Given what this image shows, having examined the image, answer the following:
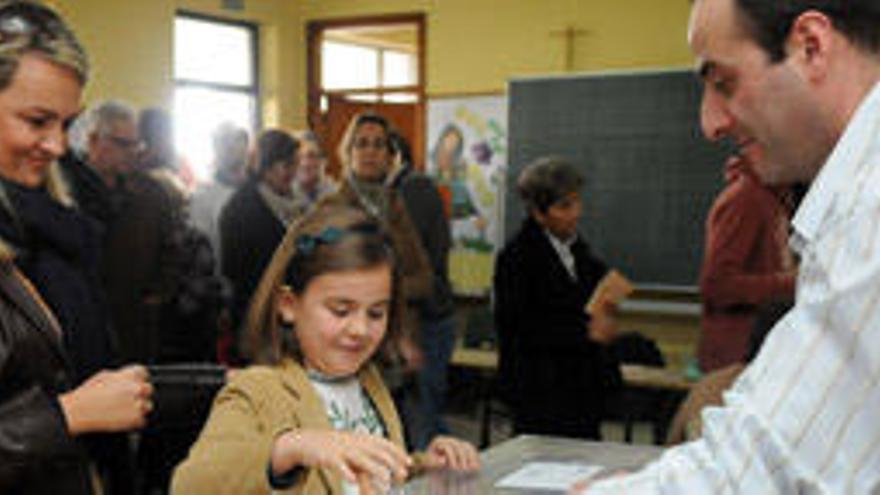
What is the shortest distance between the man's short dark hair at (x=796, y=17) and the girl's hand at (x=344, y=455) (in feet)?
2.21

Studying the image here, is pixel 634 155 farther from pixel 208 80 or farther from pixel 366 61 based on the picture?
pixel 208 80

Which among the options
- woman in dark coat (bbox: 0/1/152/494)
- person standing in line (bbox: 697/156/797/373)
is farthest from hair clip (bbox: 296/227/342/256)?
person standing in line (bbox: 697/156/797/373)

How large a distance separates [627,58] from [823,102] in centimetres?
567

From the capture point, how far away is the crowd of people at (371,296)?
928mm

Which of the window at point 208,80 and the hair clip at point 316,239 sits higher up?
the window at point 208,80

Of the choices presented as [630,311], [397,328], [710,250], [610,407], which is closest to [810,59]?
[397,328]

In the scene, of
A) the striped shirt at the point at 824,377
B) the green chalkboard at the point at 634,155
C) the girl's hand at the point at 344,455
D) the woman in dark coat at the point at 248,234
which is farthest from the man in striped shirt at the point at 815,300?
the green chalkboard at the point at 634,155

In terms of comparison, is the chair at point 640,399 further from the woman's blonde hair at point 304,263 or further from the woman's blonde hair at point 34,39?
the woman's blonde hair at point 34,39

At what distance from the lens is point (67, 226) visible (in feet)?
6.33

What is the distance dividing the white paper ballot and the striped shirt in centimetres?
100

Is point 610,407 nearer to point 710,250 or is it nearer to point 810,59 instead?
point 710,250

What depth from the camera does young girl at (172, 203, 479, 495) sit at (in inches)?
58.5

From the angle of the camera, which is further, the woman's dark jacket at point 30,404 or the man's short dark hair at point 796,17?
the woman's dark jacket at point 30,404

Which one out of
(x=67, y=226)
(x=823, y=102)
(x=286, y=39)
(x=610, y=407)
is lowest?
(x=610, y=407)
